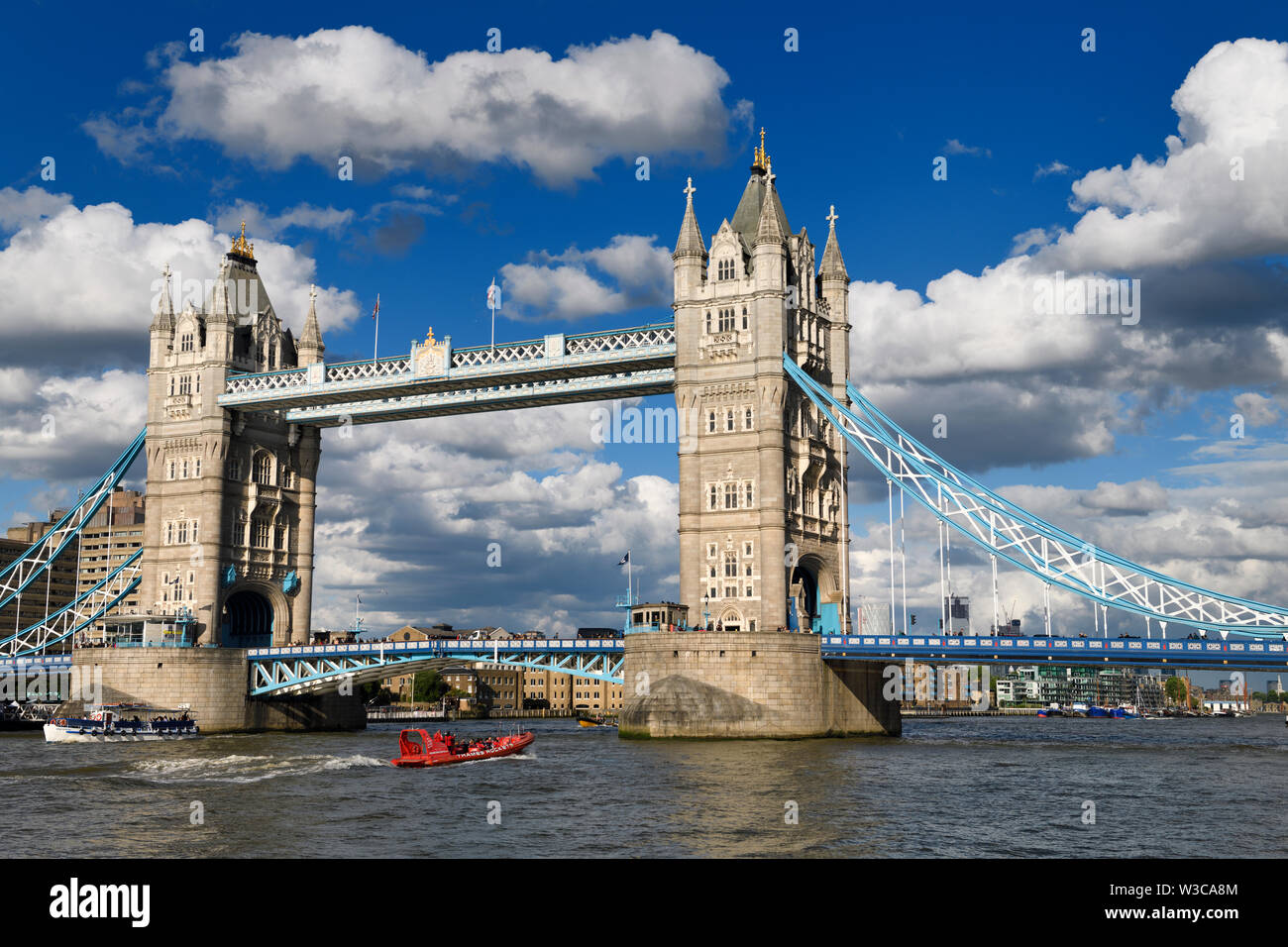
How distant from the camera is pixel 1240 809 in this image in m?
45.6

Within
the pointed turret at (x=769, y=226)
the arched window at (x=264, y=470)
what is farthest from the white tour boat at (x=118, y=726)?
the pointed turret at (x=769, y=226)

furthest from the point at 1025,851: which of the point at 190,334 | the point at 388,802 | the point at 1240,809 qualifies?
the point at 190,334

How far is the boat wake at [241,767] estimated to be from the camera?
2253 inches

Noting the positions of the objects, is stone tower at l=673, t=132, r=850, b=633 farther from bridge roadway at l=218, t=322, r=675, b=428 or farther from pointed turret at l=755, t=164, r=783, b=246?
bridge roadway at l=218, t=322, r=675, b=428

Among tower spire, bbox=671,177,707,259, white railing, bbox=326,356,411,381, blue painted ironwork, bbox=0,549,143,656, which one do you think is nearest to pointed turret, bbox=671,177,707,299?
tower spire, bbox=671,177,707,259

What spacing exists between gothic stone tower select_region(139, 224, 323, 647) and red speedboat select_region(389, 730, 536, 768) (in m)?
46.4

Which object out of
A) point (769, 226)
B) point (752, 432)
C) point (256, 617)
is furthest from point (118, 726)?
point (769, 226)

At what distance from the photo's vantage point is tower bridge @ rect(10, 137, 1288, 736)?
8088 cm

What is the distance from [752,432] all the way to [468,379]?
25032mm

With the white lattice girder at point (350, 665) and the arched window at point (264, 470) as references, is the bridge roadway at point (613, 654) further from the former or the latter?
the arched window at point (264, 470)

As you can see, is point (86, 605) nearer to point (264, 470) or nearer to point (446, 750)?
point (264, 470)

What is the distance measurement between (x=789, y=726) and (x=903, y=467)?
19.9 metres

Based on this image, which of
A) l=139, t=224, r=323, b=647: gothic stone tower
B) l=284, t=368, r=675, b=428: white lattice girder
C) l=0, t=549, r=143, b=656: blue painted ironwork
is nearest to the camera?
l=284, t=368, r=675, b=428: white lattice girder

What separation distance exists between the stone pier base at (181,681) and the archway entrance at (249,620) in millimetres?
9870
